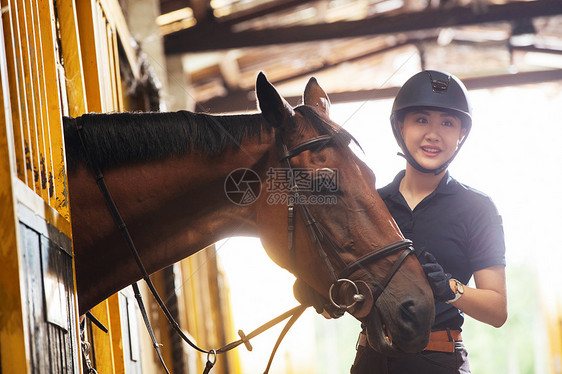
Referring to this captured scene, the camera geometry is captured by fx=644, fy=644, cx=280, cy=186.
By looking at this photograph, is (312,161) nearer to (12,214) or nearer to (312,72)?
(12,214)

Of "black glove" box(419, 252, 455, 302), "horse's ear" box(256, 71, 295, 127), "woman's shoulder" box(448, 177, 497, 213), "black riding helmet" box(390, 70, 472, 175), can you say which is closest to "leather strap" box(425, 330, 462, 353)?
"black glove" box(419, 252, 455, 302)

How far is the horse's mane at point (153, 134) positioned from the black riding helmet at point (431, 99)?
502 millimetres

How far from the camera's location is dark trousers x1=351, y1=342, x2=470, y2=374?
191 cm

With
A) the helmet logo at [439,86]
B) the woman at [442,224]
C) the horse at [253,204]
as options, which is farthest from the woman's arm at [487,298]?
the helmet logo at [439,86]

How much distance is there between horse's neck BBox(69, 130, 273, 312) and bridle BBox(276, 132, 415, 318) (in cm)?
12

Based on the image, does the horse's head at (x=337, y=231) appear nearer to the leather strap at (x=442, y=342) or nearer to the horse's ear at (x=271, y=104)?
the horse's ear at (x=271, y=104)

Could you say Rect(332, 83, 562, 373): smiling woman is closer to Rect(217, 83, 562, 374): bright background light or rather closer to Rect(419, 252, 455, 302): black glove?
Rect(217, 83, 562, 374): bright background light

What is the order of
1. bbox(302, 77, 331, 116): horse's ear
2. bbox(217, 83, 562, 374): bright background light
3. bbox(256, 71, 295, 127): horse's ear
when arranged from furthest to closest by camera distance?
1. bbox(217, 83, 562, 374): bright background light
2. bbox(302, 77, 331, 116): horse's ear
3. bbox(256, 71, 295, 127): horse's ear

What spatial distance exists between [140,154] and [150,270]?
13.8 inches

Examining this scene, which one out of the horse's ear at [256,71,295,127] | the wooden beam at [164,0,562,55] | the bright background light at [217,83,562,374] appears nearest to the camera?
the horse's ear at [256,71,295,127]

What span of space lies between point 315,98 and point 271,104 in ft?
1.20

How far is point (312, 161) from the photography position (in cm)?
189

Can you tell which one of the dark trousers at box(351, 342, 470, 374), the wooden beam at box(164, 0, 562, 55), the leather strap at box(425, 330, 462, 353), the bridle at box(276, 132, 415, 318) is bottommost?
the dark trousers at box(351, 342, 470, 374)

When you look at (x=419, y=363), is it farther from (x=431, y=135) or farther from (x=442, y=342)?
(x=431, y=135)
